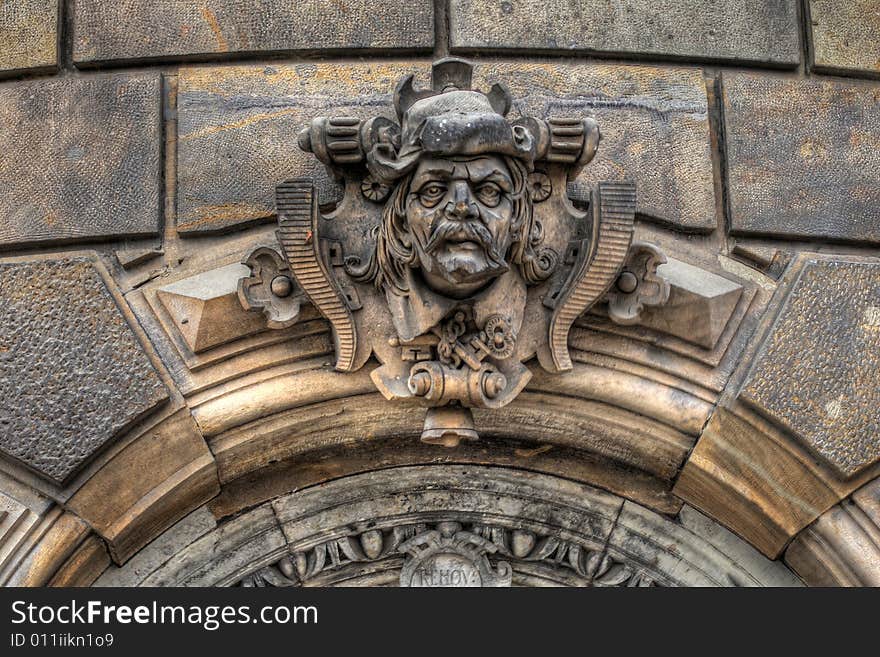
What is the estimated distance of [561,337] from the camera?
151 inches

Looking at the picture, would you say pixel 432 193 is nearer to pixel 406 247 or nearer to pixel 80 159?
pixel 406 247

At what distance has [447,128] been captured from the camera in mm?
3594

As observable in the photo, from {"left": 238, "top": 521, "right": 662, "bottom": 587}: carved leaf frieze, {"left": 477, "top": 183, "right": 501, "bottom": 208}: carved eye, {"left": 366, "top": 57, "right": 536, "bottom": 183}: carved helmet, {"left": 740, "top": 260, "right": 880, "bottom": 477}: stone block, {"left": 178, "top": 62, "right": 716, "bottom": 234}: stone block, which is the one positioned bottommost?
{"left": 238, "top": 521, "right": 662, "bottom": 587}: carved leaf frieze

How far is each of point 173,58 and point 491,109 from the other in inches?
39.7

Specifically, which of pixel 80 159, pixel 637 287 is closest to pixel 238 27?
pixel 80 159

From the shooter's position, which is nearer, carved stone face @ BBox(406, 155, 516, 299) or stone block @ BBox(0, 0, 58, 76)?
carved stone face @ BBox(406, 155, 516, 299)

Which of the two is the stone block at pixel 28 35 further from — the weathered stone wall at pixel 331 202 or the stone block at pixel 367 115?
the stone block at pixel 367 115

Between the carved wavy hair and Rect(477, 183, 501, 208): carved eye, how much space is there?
0.05 meters

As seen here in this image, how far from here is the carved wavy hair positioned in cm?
371

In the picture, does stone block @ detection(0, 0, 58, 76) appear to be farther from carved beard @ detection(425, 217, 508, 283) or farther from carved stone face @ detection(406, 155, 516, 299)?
carved beard @ detection(425, 217, 508, 283)

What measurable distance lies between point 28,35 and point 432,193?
55.9 inches

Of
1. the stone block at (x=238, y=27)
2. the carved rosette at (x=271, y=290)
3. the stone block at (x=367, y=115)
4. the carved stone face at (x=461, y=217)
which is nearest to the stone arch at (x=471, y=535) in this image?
the carved rosette at (x=271, y=290)

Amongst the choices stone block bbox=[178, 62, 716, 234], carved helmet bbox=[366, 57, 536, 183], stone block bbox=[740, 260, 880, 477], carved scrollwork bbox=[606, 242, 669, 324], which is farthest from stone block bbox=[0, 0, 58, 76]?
stone block bbox=[740, 260, 880, 477]

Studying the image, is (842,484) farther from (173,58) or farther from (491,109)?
(173,58)
